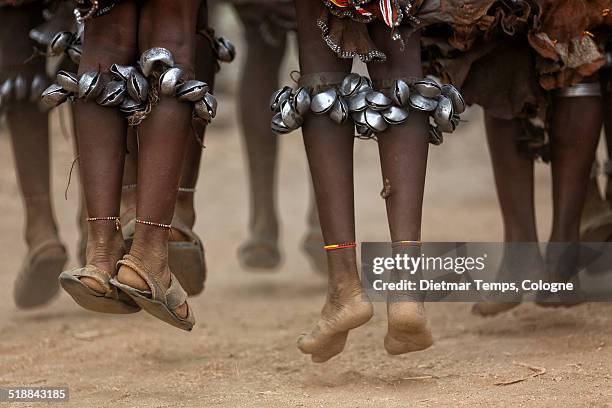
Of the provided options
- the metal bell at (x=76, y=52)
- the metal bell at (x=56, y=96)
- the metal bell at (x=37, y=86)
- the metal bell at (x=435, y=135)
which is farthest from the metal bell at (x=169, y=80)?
the metal bell at (x=37, y=86)

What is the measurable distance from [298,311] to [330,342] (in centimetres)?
141

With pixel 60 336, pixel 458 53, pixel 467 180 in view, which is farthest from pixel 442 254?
pixel 467 180

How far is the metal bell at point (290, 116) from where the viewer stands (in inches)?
102

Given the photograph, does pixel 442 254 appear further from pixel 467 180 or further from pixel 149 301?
pixel 467 180

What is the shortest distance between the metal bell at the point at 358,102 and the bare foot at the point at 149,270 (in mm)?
651

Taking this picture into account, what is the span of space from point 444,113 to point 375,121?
192 mm

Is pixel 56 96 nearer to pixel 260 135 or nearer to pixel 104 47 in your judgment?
pixel 104 47

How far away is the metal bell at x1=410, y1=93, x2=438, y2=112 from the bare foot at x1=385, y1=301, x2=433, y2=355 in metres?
0.53

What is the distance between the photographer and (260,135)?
4648mm

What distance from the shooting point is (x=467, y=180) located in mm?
8055

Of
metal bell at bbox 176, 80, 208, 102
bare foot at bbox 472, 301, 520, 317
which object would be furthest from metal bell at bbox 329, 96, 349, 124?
bare foot at bbox 472, 301, 520, 317

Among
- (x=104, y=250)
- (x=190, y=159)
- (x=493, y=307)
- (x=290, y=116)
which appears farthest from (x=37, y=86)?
(x=493, y=307)

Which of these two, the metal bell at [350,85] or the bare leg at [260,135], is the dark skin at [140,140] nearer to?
the metal bell at [350,85]

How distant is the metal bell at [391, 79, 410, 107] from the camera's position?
2.52 metres
